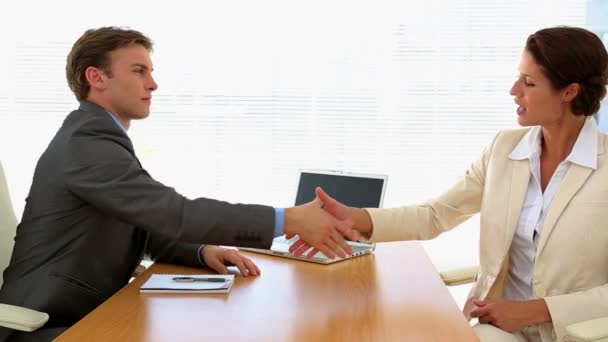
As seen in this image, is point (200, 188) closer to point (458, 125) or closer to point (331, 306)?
point (458, 125)

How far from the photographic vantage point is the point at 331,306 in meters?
1.98

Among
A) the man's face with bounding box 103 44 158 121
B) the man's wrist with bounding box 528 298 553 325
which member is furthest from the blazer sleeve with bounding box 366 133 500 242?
the man's face with bounding box 103 44 158 121

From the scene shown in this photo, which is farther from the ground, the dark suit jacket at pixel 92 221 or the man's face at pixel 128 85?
the man's face at pixel 128 85

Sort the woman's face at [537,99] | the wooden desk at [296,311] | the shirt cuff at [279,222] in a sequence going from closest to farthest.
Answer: the wooden desk at [296,311] < the shirt cuff at [279,222] < the woman's face at [537,99]

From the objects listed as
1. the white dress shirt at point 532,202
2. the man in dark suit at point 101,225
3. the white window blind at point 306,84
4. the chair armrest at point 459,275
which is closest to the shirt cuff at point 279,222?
the man in dark suit at point 101,225

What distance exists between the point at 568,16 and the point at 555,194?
2430 mm

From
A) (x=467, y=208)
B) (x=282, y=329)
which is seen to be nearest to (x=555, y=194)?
(x=467, y=208)

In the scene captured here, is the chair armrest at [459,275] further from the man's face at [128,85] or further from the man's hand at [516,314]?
the man's face at [128,85]

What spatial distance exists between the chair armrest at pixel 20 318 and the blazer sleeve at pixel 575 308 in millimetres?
1496

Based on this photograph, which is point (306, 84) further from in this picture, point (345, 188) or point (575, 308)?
point (575, 308)

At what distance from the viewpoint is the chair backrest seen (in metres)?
2.49

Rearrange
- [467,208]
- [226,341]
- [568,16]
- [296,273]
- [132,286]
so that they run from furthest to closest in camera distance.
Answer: [568,16], [467,208], [296,273], [132,286], [226,341]

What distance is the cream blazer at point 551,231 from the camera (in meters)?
2.15

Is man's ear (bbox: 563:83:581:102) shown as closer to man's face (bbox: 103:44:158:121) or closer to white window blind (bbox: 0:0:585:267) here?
man's face (bbox: 103:44:158:121)
